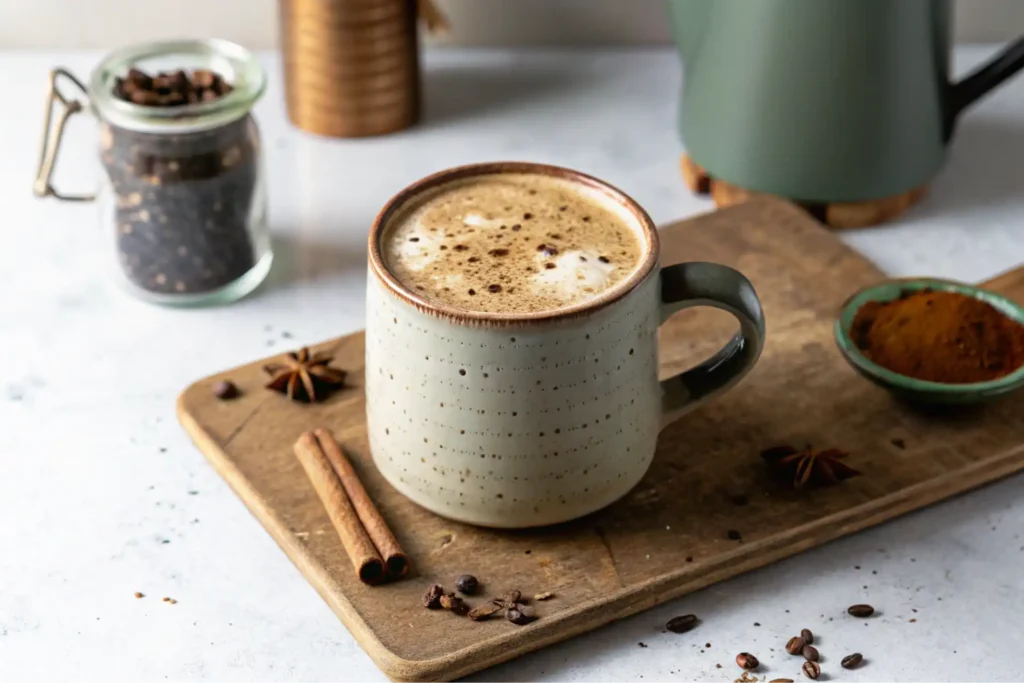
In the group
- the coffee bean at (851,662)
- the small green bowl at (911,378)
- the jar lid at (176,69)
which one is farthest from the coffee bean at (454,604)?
the jar lid at (176,69)

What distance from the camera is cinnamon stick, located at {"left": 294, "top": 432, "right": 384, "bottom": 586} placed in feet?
2.92

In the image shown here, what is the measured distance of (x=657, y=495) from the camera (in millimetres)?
967

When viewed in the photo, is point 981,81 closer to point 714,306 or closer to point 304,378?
point 714,306

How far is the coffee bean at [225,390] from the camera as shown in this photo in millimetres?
1051

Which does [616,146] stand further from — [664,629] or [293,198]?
[664,629]

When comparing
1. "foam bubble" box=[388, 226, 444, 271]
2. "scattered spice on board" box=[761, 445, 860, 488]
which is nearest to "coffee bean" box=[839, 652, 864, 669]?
"scattered spice on board" box=[761, 445, 860, 488]

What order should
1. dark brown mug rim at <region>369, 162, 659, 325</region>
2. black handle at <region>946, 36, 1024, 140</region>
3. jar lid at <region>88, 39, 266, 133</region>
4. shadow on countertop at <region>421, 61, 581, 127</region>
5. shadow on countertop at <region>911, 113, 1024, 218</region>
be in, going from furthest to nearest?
shadow on countertop at <region>421, 61, 581, 127</region> → shadow on countertop at <region>911, 113, 1024, 218</region> → black handle at <region>946, 36, 1024, 140</region> → jar lid at <region>88, 39, 266, 133</region> → dark brown mug rim at <region>369, 162, 659, 325</region>

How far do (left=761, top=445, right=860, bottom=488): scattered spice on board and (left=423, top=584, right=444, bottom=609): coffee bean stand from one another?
265mm

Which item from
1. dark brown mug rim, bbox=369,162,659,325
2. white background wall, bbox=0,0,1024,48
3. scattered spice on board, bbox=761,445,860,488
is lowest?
scattered spice on board, bbox=761,445,860,488

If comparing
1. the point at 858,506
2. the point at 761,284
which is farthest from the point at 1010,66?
the point at 858,506

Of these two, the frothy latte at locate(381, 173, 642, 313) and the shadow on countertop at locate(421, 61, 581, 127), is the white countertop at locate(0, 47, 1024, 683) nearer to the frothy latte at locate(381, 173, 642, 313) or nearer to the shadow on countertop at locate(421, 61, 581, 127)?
the shadow on countertop at locate(421, 61, 581, 127)

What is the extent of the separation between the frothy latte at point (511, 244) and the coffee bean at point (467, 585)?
176 millimetres

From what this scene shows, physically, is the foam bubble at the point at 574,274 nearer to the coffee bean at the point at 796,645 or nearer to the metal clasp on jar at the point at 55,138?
the coffee bean at the point at 796,645

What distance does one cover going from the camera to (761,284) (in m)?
1.19
